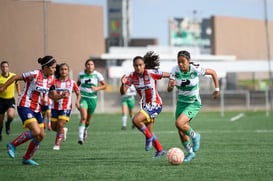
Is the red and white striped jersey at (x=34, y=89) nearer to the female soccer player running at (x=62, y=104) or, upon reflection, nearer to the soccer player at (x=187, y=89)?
the soccer player at (x=187, y=89)

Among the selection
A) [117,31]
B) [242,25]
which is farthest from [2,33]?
[117,31]

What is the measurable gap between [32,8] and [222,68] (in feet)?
65.8

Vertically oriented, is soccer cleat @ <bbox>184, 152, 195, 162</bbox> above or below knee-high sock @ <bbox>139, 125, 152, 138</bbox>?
below

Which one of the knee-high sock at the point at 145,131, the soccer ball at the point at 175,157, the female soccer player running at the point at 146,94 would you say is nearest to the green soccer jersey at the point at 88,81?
the female soccer player running at the point at 146,94

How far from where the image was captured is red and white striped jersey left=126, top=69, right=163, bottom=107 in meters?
10.6

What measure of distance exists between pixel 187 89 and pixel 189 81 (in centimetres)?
18

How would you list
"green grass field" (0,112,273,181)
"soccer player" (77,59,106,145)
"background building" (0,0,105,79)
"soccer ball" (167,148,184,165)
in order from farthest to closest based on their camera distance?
"background building" (0,0,105,79) < "soccer player" (77,59,106,145) < "soccer ball" (167,148,184,165) < "green grass field" (0,112,273,181)

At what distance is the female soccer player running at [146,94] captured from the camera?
10445 millimetres

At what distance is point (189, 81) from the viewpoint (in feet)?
33.6

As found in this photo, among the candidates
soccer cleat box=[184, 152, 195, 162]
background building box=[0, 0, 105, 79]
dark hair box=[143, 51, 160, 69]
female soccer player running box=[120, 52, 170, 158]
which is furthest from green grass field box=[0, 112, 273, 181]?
background building box=[0, 0, 105, 79]

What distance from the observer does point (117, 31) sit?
3196 inches

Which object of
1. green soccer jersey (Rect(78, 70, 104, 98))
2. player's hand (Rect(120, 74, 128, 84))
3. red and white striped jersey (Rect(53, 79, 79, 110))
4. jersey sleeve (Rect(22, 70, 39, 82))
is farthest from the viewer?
green soccer jersey (Rect(78, 70, 104, 98))

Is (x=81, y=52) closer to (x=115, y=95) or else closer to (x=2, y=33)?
(x=115, y=95)

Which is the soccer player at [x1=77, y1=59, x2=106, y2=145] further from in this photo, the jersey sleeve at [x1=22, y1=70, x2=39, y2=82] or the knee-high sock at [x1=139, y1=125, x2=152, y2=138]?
the jersey sleeve at [x1=22, y1=70, x2=39, y2=82]
